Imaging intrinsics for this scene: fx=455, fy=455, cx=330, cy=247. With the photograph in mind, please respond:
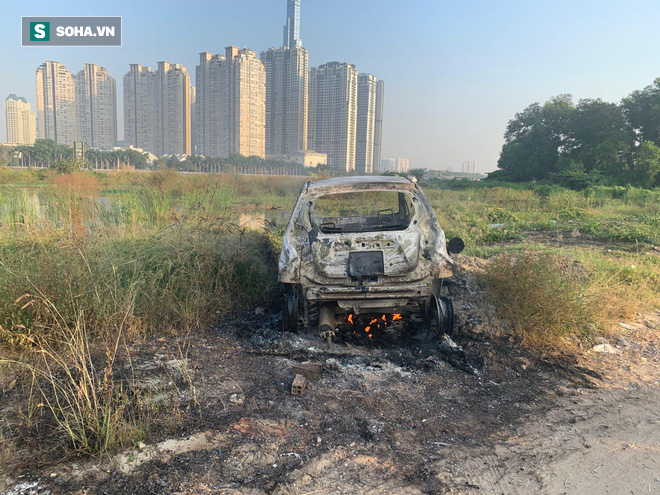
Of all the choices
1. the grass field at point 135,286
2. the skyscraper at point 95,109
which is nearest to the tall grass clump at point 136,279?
the grass field at point 135,286

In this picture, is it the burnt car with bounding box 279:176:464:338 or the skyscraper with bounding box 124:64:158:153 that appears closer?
the burnt car with bounding box 279:176:464:338

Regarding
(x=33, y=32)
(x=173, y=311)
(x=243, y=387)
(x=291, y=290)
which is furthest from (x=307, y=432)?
(x=33, y=32)

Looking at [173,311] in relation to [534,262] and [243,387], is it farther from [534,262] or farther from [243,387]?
[534,262]

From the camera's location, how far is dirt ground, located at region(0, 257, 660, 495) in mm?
2682

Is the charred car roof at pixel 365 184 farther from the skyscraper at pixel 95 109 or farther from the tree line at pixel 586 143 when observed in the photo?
the skyscraper at pixel 95 109

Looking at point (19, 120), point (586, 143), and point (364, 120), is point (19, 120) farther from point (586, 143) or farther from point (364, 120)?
point (586, 143)

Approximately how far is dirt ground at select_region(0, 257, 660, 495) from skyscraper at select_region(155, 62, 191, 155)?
83837 millimetres

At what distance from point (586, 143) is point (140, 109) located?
75373mm

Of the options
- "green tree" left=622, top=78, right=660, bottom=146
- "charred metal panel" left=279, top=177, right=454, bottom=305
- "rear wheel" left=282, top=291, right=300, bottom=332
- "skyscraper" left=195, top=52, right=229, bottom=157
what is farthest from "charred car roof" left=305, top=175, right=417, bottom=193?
"skyscraper" left=195, top=52, right=229, bottom=157

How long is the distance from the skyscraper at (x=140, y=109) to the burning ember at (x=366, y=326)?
86.7 m

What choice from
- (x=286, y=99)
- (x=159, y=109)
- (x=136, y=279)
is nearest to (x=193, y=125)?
(x=159, y=109)

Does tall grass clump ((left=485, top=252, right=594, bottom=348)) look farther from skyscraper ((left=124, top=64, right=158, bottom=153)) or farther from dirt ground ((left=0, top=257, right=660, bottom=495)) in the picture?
skyscraper ((left=124, top=64, right=158, bottom=153))

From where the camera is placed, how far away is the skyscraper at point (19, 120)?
9244cm

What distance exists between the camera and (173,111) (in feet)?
273
